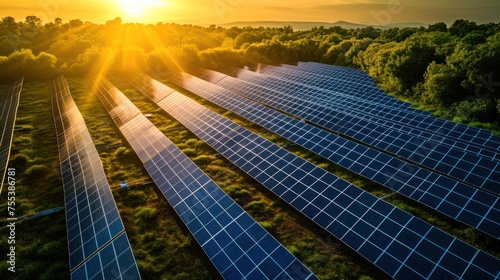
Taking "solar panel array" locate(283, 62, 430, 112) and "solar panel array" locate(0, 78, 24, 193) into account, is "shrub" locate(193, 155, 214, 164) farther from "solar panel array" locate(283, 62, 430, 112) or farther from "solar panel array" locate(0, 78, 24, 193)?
"solar panel array" locate(283, 62, 430, 112)

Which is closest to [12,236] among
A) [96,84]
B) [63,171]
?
[63,171]

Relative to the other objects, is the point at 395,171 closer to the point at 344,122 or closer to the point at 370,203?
the point at 370,203

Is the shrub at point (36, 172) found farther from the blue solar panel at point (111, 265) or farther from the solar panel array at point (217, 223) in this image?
the blue solar panel at point (111, 265)

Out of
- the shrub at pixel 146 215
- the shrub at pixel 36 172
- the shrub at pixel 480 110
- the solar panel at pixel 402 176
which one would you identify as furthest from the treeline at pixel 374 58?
the shrub at pixel 36 172

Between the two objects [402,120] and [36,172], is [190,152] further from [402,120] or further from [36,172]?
[402,120]

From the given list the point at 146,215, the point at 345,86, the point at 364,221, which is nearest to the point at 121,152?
the point at 146,215

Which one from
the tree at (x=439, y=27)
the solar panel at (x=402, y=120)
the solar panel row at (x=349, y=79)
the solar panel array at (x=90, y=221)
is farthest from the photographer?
the tree at (x=439, y=27)

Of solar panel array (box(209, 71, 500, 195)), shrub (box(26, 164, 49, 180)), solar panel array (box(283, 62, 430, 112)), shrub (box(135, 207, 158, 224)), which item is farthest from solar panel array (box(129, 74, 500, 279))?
solar panel array (box(283, 62, 430, 112))
